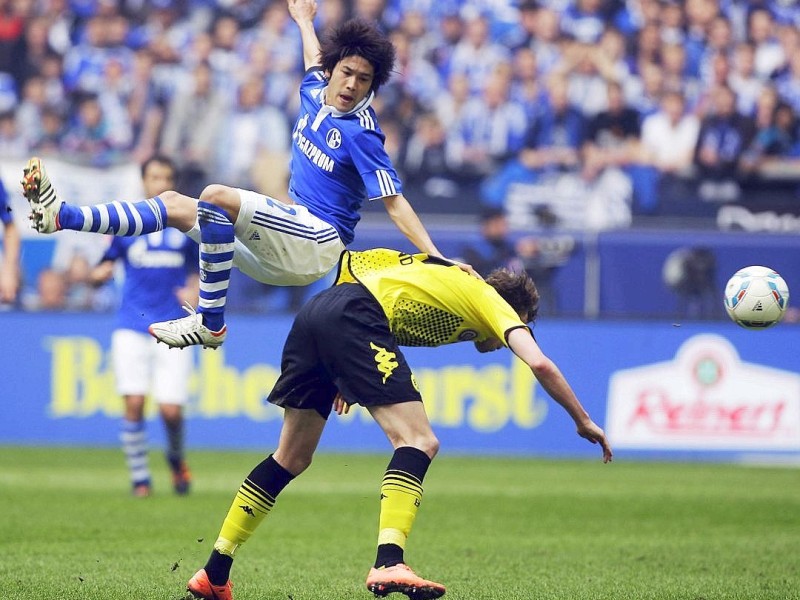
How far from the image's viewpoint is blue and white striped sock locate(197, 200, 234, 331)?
6812 millimetres

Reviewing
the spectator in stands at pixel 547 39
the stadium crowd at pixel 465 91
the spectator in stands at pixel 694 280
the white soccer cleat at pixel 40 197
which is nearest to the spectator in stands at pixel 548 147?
the stadium crowd at pixel 465 91

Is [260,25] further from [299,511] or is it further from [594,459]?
[299,511]

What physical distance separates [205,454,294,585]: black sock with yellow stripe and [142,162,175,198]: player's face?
16.4 ft

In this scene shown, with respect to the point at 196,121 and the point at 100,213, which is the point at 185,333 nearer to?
the point at 100,213

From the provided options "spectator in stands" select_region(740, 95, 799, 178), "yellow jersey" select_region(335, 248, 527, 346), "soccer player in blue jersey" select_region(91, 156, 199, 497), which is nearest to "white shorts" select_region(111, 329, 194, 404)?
"soccer player in blue jersey" select_region(91, 156, 199, 497)

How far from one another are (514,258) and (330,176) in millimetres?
8382

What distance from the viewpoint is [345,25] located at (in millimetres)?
7562

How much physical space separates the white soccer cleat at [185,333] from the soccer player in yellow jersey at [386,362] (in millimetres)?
690

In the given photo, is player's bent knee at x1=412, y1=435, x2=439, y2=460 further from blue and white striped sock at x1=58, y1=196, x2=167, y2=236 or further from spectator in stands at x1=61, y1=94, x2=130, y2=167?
spectator in stands at x1=61, y1=94, x2=130, y2=167

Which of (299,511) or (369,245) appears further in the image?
(369,245)

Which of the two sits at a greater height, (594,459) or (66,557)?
(594,459)

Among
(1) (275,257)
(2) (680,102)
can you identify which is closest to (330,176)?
(1) (275,257)

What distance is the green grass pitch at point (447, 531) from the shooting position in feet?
24.0

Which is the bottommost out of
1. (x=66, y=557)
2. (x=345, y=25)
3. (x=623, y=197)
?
(x=66, y=557)
